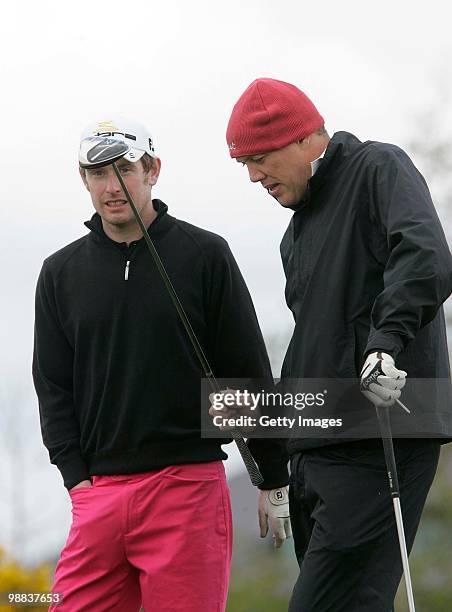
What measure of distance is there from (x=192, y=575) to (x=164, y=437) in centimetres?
41

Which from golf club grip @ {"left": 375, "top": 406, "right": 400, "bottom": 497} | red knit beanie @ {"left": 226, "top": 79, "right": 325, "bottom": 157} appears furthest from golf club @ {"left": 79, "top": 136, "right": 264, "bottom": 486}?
golf club grip @ {"left": 375, "top": 406, "right": 400, "bottom": 497}

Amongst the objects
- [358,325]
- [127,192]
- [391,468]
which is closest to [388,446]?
[391,468]

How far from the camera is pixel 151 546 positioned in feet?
13.4

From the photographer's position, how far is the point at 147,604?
13.4 ft

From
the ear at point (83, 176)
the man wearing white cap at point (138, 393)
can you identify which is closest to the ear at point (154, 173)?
the man wearing white cap at point (138, 393)

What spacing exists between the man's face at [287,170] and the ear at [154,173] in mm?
491

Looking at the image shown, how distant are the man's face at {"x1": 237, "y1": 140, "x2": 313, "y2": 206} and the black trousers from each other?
736mm

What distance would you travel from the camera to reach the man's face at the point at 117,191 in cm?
419

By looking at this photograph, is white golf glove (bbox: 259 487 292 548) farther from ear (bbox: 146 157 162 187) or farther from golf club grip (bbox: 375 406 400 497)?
ear (bbox: 146 157 162 187)

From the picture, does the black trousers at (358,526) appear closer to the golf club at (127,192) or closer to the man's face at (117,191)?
the golf club at (127,192)

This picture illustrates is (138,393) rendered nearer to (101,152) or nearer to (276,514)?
(276,514)

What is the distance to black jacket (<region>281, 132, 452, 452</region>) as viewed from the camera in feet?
11.5

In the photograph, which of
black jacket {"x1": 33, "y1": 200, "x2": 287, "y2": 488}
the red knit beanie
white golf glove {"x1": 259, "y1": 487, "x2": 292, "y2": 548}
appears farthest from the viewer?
white golf glove {"x1": 259, "y1": 487, "x2": 292, "y2": 548}

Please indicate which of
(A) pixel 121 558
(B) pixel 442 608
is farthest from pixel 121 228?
(B) pixel 442 608
